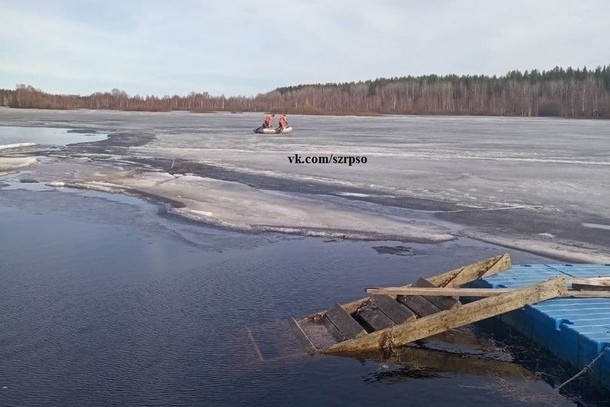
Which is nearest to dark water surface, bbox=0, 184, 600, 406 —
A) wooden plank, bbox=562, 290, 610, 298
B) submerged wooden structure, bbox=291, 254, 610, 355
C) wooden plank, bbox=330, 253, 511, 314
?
submerged wooden structure, bbox=291, 254, 610, 355

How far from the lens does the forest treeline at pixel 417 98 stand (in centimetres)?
9694

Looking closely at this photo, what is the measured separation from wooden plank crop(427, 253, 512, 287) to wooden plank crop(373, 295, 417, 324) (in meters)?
1.02

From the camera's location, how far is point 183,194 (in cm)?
1498

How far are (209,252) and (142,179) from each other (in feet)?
27.9

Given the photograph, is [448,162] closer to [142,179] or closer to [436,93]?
[142,179]

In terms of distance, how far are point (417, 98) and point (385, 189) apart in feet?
352

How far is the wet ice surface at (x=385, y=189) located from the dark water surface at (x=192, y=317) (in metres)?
1.14

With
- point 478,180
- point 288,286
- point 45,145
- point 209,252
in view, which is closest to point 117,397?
point 288,286

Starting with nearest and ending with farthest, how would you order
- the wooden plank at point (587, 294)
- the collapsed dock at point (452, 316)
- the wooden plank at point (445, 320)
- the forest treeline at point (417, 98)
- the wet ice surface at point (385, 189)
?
the collapsed dock at point (452, 316) < the wooden plank at point (445, 320) < the wooden plank at point (587, 294) < the wet ice surface at point (385, 189) < the forest treeline at point (417, 98)

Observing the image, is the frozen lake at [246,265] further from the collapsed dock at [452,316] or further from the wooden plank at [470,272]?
the wooden plank at [470,272]

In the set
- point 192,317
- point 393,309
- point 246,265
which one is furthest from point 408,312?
point 246,265

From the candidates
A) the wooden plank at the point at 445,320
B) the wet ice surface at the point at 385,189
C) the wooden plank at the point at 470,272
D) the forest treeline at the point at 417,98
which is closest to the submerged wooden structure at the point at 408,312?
the wooden plank at the point at 445,320

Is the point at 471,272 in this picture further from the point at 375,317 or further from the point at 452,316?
the point at 375,317

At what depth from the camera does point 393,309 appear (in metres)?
6.74
